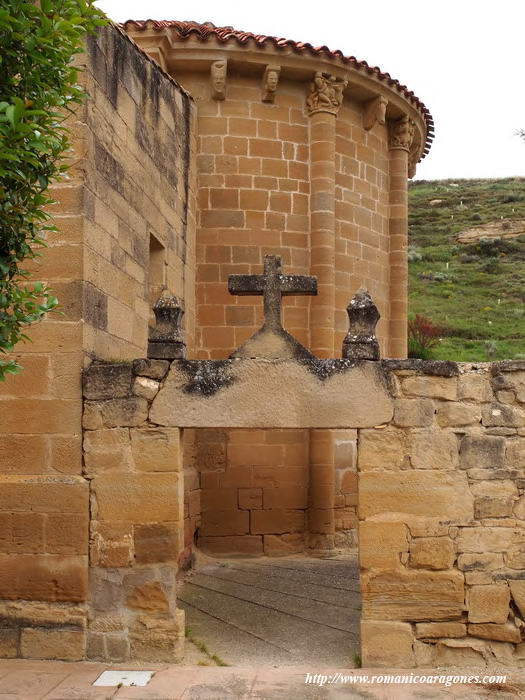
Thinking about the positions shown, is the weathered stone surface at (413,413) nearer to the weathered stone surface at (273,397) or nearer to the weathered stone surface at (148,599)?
the weathered stone surface at (273,397)

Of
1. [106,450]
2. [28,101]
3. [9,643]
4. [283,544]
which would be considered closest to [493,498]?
[106,450]

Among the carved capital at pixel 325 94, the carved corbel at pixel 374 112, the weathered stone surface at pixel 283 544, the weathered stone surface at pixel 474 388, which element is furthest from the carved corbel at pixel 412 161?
the weathered stone surface at pixel 474 388

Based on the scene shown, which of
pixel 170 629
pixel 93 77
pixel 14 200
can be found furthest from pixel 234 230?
pixel 14 200

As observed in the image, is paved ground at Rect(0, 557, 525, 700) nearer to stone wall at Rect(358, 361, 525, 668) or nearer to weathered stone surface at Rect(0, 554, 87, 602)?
stone wall at Rect(358, 361, 525, 668)

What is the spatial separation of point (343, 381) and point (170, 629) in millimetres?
2234

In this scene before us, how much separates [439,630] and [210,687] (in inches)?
67.7

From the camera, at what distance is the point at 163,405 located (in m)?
5.84

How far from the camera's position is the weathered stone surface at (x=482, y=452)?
5805 mm

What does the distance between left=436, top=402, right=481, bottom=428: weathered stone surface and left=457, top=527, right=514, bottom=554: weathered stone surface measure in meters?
0.78

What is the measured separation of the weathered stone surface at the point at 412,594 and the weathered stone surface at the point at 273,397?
115 cm

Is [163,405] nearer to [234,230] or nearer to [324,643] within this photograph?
[324,643]

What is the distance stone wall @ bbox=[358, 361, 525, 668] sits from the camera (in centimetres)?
571

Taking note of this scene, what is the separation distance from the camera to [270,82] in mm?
9922

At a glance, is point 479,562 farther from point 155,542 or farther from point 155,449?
point 155,449
